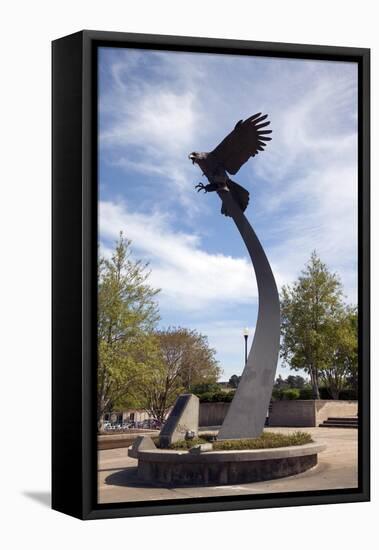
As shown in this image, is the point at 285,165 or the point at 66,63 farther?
the point at 285,165

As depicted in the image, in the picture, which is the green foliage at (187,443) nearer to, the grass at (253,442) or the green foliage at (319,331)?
the grass at (253,442)

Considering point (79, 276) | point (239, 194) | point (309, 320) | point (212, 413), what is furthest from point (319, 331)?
point (79, 276)

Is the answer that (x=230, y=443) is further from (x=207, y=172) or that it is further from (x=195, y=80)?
(x=195, y=80)

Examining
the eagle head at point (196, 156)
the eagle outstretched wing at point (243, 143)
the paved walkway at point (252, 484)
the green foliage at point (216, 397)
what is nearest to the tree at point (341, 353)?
the paved walkway at point (252, 484)

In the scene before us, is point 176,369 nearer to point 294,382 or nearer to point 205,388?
point 205,388

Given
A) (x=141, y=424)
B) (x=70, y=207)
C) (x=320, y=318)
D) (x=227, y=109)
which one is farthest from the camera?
(x=320, y=318)

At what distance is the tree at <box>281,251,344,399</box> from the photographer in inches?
664

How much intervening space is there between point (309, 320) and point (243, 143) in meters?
4.25

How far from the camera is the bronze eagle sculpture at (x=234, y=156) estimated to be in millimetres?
14820

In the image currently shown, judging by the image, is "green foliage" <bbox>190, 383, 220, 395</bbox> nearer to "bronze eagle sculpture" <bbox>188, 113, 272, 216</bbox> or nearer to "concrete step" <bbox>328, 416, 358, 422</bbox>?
"concrete step" <bbox>328, 416, 358, 422</bbox>

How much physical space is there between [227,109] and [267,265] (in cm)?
209

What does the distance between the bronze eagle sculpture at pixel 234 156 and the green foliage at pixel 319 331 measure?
1.50 m

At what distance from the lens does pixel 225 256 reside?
1545 centimetres

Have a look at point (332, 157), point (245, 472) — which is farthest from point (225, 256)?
point (245, 472)
